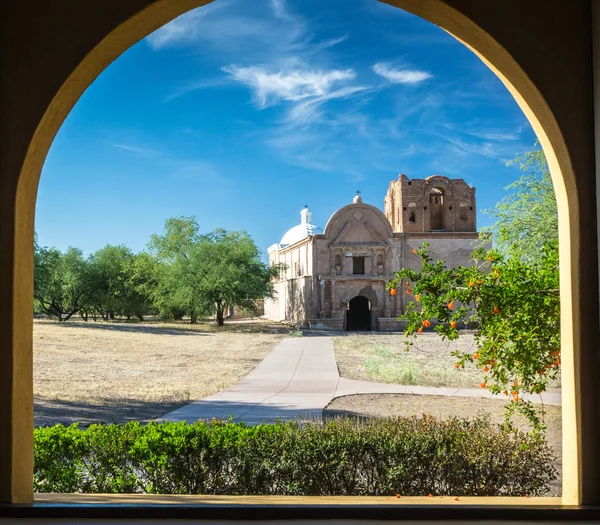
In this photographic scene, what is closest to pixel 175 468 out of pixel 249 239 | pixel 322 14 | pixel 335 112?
pixel 322 14

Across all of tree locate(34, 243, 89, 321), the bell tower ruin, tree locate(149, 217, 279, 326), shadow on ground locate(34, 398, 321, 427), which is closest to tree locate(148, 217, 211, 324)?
tree locate(149, 217, 279, 326)

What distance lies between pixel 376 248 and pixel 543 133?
2765 cm

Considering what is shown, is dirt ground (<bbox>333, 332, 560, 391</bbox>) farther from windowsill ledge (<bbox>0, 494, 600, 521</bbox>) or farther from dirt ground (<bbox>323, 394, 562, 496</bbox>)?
windowsill ledge (<bbox>0, 494, 600, 521</bbox>)

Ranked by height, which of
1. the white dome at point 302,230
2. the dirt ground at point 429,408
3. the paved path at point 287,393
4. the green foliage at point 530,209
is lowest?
the dirt ground at point 429,408

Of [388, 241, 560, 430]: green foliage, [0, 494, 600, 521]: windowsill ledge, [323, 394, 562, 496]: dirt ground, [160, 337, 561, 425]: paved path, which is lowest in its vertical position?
[323, 394, 562, 496]: dirt ground

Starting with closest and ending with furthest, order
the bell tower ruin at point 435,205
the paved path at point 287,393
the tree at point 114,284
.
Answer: the paved path at point 287,393
the bell tower ruin at point 435,205
the tree at point 114,284

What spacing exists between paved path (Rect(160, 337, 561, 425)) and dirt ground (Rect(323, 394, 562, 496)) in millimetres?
303

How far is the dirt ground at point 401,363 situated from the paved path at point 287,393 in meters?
0.63

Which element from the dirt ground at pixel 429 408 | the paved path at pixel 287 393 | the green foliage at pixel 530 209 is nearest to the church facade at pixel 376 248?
the paved path at pixel 287 393

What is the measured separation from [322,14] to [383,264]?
12406mm

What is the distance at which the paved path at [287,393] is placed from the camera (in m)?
8.75

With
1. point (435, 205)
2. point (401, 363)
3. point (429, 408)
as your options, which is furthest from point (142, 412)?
point (435, 205)

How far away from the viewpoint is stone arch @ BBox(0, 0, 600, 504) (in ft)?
7.69

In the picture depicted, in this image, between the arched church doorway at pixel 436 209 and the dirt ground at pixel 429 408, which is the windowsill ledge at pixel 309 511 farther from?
the arched church doorway at pixel 436 209
